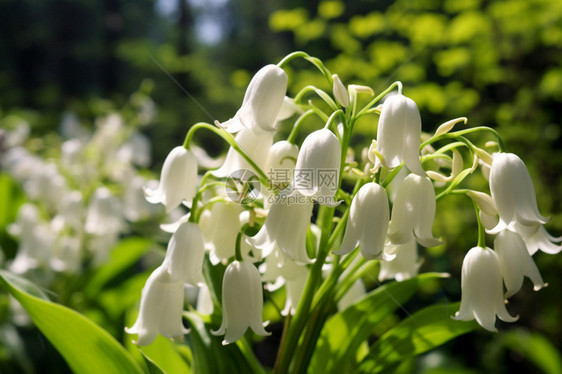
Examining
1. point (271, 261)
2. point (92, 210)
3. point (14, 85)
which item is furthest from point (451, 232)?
point (14, 85)

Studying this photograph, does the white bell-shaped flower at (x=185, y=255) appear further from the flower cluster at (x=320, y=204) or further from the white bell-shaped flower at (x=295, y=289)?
the white bell-shaped flower at (x=295, y=289)

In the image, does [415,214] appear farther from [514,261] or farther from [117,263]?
[117,263]

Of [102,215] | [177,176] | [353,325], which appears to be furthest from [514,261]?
[102,215]

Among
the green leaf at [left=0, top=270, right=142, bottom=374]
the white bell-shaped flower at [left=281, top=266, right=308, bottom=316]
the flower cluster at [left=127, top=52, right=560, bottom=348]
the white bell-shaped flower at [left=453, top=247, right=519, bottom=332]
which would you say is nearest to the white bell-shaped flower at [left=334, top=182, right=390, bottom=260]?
the flower cluster at [left=127, top=52, right=560, bottom=348]

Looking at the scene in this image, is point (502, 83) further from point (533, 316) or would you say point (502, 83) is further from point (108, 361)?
point (108, 361)

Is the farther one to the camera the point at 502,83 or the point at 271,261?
the point at 502,83

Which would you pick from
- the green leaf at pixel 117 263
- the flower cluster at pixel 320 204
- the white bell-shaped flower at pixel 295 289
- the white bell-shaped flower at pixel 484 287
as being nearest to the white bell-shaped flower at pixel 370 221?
the flower cluster at pixel 320 204
